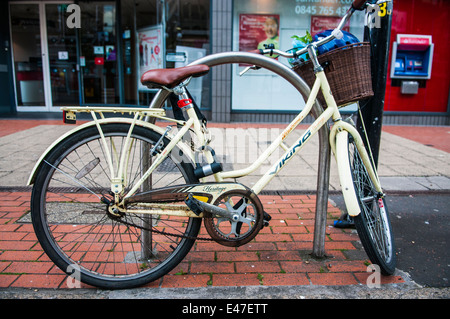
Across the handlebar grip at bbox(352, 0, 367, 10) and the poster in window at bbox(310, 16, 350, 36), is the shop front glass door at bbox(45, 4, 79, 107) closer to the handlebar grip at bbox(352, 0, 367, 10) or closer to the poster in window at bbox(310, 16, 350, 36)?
the poster in window at bbox(310, 16, 350, 36)

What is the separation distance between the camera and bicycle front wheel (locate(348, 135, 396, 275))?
7.91 ft

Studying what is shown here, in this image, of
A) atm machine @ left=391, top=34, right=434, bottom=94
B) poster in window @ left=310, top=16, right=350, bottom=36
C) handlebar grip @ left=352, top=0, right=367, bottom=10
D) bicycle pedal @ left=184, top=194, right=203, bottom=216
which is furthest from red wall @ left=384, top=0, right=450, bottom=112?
bicycle pedal @ left=184, top=194, right=203, bottom=216

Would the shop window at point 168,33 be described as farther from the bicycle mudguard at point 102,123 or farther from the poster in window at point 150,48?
the bicycle mudguard at point 102,123

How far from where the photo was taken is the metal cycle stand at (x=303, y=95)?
2396mm

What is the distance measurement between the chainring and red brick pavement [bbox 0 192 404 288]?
318 millimetres

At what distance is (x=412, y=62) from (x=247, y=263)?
342 inches

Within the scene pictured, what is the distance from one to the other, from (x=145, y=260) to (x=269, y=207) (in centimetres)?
151

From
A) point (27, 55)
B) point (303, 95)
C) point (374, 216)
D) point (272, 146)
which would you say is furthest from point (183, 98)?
point (27, 55)

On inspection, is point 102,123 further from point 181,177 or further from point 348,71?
point 348,71

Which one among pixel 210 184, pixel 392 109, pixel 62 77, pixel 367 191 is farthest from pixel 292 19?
pixel 210 184

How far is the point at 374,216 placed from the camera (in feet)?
8.87

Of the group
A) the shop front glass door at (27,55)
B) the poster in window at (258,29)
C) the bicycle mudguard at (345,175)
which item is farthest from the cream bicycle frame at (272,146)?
the shop front glass door at (27,55)

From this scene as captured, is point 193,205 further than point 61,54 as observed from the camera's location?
No

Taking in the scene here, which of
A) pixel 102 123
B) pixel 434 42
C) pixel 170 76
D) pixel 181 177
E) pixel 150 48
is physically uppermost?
pixel 434 42
